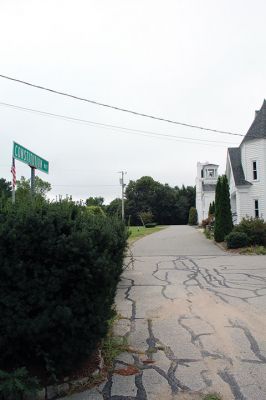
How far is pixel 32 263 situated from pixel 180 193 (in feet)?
300

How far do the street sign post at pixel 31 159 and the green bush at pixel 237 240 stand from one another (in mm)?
14362

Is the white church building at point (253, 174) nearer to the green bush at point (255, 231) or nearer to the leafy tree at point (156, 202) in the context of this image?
the green bush at point (255, 231)

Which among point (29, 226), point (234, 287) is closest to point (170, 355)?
point (29, 226)

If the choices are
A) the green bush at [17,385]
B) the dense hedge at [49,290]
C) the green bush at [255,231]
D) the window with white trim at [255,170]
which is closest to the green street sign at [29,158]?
the dense hedge at [49,290]

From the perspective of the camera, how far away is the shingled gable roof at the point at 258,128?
3019cm

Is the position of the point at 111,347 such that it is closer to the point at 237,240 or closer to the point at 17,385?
the point at 17,385

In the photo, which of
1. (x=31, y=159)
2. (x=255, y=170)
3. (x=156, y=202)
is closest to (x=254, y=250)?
(x=255, y=170)

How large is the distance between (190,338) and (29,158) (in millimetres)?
3972

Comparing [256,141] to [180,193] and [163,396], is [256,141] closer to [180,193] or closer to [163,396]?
[163,396]

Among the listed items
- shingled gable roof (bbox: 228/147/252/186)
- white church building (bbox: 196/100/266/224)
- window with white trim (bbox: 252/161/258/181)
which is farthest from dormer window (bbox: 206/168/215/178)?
window with white trim (bbox: 252/161/258/181)

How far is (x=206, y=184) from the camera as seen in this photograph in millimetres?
62469

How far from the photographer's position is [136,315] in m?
7.49

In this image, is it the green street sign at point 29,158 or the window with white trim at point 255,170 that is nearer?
the green street sign at point 29,158

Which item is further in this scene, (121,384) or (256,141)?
(256,141)
